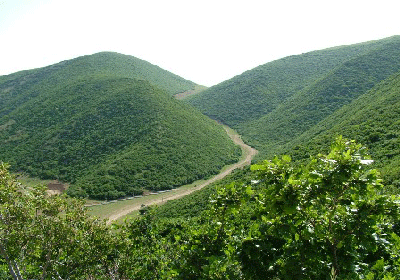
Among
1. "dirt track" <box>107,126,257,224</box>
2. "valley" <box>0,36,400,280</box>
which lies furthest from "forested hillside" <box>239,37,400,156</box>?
"dirt track" <box>107,126,257,224</box>

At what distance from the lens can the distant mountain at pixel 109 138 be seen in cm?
3669

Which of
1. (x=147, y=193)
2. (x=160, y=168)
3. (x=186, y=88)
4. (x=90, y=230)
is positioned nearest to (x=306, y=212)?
(x=90, y=230)

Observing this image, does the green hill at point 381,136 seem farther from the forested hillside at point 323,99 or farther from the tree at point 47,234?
the forested hillside at point 323,99

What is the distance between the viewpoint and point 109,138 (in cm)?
4603

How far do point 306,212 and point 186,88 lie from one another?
10385cm

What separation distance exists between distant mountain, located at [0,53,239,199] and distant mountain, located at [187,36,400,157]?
11.5 meters

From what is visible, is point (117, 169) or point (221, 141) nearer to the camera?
point (117, 169)

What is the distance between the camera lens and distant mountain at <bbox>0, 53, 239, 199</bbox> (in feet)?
120

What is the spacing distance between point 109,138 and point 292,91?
172 ft

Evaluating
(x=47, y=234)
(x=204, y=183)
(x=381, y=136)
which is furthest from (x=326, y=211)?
(x=204, y=183)

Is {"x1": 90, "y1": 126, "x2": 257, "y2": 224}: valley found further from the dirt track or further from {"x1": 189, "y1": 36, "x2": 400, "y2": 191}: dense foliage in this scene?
{"x1": 189, "y1": 36, "x2": 400, "y2": 191}: dense foliage

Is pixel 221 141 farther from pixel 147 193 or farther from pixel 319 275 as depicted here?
pixel 319 275

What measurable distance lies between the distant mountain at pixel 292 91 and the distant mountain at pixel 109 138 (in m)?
11.5

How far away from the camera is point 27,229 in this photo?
6480 millimetres
